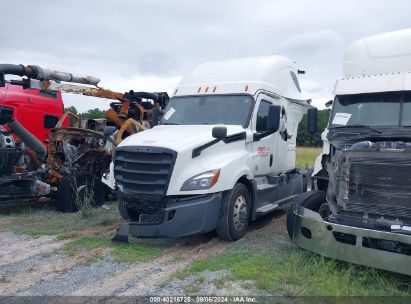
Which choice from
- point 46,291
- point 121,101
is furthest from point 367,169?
point 121,101

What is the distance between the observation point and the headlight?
6383 millimetres

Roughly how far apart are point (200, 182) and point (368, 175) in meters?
2.39

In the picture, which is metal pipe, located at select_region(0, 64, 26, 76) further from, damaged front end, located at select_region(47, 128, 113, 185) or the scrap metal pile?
damaged front end, located at select_region(47, 128, 113, 185)

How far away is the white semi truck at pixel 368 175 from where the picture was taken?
487 cm

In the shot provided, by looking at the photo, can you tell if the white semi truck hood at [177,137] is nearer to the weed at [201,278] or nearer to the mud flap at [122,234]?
the mud flap at [122,234]

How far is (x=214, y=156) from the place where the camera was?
685 centimetres

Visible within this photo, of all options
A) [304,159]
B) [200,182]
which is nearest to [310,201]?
[200,182]

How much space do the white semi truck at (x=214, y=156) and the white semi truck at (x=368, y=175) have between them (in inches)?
40.7

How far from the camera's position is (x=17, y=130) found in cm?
912

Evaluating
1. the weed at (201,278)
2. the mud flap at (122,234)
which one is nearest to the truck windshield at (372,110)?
the weed at (201,278)

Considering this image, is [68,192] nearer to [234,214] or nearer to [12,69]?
[12,69]

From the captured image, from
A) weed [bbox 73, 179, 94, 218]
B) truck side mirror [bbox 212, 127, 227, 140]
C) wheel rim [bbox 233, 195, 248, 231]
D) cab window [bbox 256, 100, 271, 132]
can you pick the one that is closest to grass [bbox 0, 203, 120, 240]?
weed [bbox 73, 179, 94, 218]

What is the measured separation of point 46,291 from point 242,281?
229cm

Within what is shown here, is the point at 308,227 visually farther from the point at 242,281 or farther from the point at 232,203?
the point at 232,203
